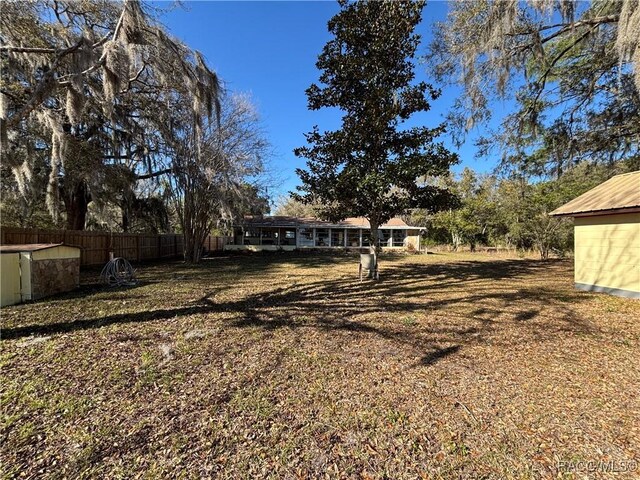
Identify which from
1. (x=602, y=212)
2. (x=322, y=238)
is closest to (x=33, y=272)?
(x=602, y=212)

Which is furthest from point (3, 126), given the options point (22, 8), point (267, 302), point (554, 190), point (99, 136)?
point (554, 190)

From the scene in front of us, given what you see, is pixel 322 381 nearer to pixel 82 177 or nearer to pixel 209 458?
pixel 209 458

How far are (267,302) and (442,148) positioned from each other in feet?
18.9

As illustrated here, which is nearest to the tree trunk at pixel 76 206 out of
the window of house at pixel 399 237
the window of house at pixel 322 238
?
the window of house at pixel 322 238

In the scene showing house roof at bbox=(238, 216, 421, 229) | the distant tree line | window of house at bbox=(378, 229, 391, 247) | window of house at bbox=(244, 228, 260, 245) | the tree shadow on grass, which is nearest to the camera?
the tree shadow on grass

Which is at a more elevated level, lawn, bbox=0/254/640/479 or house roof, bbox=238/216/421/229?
house roof, bbox=238/216/421/229

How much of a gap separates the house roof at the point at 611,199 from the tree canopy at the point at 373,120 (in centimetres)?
326

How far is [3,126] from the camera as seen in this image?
5633 mm

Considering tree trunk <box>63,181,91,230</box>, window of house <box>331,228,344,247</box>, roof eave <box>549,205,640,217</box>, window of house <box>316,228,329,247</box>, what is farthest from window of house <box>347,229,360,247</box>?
roof eave <box>549,205,640,217</box>

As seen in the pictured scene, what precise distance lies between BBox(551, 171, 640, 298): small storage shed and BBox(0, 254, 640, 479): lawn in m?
2.22

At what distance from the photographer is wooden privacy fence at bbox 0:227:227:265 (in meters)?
9.98

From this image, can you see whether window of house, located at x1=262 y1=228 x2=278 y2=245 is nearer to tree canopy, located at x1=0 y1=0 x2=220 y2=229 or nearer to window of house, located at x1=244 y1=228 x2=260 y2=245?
window of house, located at x1=244 y1=228 x2=260 y2=245

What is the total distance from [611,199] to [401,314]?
633 centimetres

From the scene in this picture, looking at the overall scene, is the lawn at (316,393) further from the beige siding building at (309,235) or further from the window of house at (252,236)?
the window of house at (252,236)
